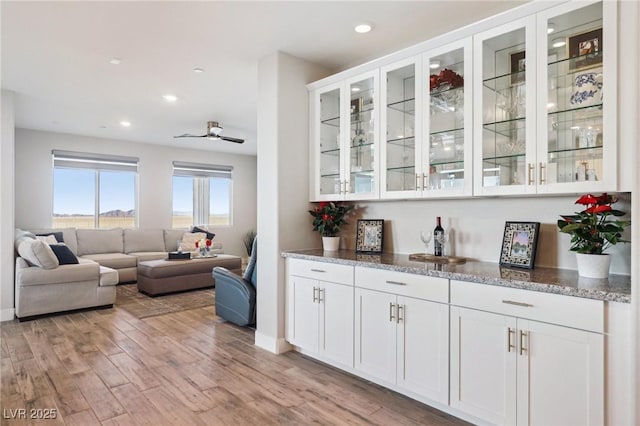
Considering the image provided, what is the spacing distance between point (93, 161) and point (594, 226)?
770cm

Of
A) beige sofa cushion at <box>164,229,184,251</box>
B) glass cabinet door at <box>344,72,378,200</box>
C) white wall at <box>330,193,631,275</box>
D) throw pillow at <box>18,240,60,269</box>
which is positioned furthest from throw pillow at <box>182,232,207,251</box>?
glass cabinet door at <box>344,72,378,200</box>

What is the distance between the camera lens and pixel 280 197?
333 centimetres

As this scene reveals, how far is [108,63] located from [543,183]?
3.79 meters

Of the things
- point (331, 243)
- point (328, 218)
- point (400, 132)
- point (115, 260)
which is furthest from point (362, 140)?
point (115, 260)

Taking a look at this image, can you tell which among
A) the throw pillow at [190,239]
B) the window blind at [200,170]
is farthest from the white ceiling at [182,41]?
the window blind at [200,170]

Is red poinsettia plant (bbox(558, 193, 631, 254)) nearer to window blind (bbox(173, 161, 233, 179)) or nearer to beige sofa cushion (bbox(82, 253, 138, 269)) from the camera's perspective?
beige sofa cushion (bbox(82, 253, 138, 269))

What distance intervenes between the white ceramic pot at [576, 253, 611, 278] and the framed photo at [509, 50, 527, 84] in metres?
1.10

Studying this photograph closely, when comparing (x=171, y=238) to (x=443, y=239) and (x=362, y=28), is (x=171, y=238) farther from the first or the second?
(x=443, y=239)

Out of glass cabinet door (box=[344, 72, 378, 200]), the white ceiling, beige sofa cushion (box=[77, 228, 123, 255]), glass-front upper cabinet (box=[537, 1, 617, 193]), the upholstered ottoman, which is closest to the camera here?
glass-front upper cabinet (box=[537, 1, 617, 193])

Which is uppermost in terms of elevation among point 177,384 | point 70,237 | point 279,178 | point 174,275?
point 279,178

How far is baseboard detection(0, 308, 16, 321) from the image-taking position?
430 cm

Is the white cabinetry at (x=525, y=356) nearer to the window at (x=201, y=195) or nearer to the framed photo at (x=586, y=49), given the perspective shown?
the framed photo at (x=586, y=49)

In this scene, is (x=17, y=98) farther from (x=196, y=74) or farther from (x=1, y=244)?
(x=196, y=74)

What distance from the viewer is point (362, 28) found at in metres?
2.88
